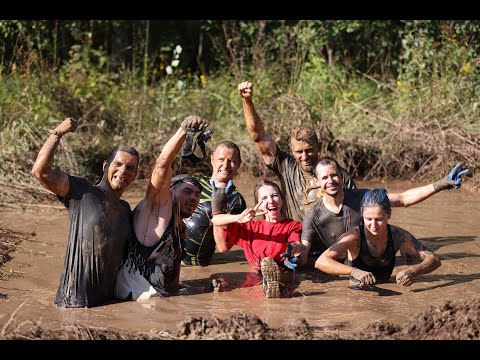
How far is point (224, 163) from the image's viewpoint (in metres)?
7.96

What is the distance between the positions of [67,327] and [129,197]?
16.0ft

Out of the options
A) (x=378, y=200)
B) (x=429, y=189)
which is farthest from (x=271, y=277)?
(x=429, y=189)

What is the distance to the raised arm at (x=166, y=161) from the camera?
6586 mm

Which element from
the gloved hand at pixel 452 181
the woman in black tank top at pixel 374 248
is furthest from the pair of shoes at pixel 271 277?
the gloved hand at pixel 452 181

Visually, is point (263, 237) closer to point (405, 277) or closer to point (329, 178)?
point (329, 178)

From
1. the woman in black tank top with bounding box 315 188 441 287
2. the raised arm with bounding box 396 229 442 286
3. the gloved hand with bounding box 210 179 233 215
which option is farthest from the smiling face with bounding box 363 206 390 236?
the gloved hand with bounding box 210 179 233 215

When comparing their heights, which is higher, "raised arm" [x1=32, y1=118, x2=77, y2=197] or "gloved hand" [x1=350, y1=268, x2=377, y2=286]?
"raised arm" [x1=32, y1=118, x2=77, y2=197]

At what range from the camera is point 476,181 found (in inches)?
436

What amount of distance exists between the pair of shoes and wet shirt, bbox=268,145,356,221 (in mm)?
1382

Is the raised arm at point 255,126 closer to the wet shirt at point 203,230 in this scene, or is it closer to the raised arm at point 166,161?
the wet shirt at point 203,230

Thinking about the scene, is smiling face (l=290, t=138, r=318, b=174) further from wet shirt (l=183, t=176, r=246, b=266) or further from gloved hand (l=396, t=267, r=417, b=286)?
gloved hand (l=396, t=267, r=417, b=286)

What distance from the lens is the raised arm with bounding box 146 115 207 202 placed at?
6586 millimetres

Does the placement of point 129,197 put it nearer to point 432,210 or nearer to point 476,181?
point 432,210
